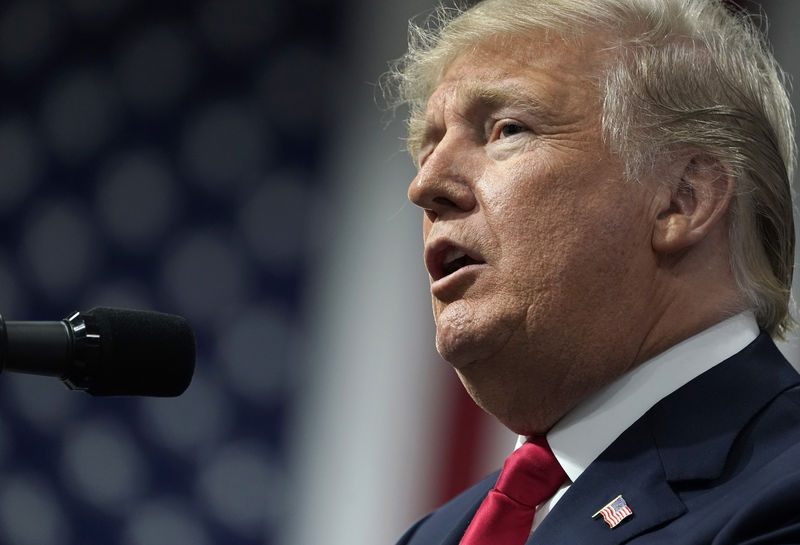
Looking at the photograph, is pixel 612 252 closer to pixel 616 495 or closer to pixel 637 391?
pixel 637 391

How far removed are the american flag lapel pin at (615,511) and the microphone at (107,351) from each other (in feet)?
1.99

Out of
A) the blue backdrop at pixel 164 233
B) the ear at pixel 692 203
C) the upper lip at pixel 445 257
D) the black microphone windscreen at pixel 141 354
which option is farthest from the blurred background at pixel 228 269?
the black microphone windscreen at pixel 141 354

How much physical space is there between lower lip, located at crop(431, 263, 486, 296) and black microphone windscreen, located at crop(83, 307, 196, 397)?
531 millimetres

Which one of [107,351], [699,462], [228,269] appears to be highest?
[228,269]

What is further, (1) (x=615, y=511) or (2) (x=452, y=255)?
(2) (x=452, y=255)

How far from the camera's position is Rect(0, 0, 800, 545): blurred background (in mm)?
2848

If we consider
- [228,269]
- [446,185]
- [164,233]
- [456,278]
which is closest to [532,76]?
[446,185]

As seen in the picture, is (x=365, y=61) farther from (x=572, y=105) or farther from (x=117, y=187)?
(x=572, y=105)

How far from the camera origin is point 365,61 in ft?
10.0

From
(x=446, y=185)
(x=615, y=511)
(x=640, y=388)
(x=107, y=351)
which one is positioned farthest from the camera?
→ (x=446, y=185)

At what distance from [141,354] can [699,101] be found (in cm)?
102

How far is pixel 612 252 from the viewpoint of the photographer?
64.5 inches

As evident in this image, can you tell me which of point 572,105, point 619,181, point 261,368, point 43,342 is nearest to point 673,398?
point 619,181

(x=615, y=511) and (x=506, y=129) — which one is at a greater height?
(x=506, y=129)
